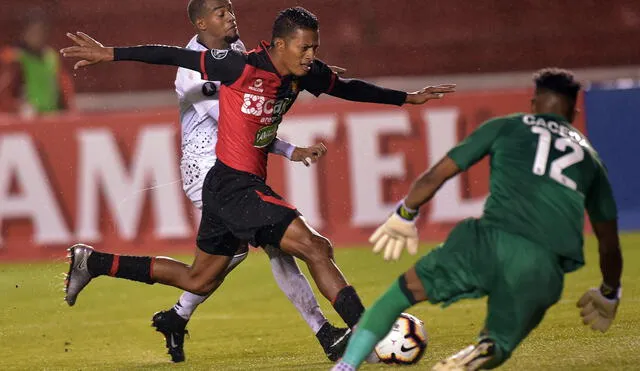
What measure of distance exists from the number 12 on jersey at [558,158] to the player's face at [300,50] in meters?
1.90

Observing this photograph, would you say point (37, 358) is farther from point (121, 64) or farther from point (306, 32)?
point (121, 64)

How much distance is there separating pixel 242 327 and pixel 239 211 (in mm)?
2127

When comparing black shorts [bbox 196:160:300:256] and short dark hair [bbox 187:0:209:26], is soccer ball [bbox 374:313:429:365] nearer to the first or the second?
black shorts [bbox 196:160:300:256]

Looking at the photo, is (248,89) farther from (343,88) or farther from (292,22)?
(343,88)

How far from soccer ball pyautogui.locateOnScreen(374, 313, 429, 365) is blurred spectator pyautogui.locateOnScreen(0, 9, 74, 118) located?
10.1 m

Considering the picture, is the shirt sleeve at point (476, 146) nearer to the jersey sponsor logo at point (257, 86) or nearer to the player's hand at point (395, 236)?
the player's hand at point (395, 236)

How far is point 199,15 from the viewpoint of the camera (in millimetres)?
8359

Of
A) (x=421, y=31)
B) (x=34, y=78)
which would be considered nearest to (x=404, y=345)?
(x=34, y=78)

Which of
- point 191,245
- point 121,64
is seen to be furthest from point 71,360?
point 121,64

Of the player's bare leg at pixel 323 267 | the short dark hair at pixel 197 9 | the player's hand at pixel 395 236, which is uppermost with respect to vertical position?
the short dark hair at pixel 197 9

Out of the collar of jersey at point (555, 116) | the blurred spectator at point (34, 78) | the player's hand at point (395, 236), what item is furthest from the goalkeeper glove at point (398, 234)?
the blurred spectator at point (34, 78)

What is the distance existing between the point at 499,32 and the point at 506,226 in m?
12.3

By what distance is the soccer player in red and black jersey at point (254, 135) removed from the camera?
7.04 meters

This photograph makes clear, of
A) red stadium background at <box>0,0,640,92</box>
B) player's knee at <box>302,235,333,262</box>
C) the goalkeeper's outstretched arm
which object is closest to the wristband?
the goalkeeper's outstretched arm
